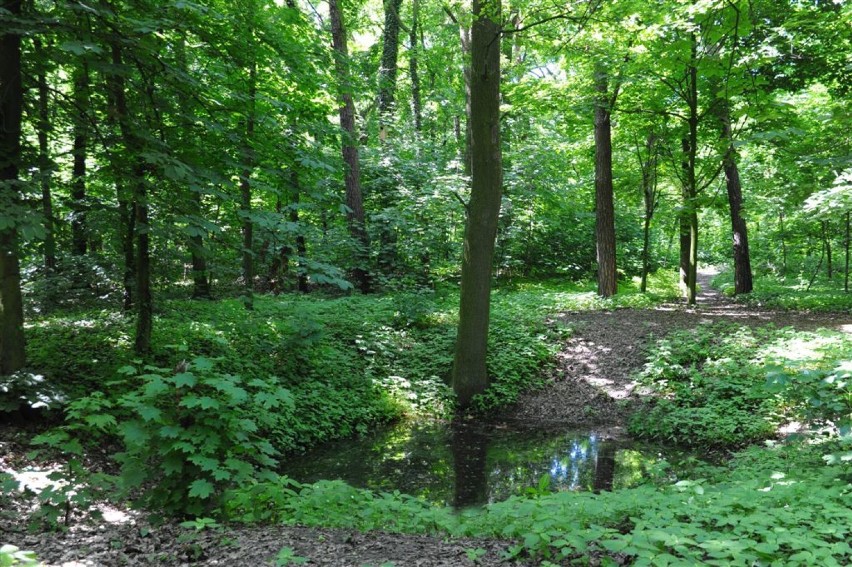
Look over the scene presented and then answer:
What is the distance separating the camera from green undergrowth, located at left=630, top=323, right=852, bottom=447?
6.86 m

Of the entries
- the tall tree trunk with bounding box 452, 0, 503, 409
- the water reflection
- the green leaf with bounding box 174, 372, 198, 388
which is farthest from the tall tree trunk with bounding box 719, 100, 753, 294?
the green leaf with bounding box 174, 372, 198, 388

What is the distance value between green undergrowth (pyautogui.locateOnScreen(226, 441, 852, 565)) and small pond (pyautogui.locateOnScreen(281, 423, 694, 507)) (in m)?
1.44

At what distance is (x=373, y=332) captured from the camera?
1034 centimetres

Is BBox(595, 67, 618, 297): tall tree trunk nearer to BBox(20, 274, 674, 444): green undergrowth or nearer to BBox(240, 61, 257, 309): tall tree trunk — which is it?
BBox(20, 274, 674, 444): green undergrowth

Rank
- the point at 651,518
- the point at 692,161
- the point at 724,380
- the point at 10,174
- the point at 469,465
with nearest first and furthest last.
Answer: the point at 651,518
the point at 10,174
the point at 469,465
the point at 724,380
the point at 692,161

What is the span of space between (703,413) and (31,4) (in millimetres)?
9136

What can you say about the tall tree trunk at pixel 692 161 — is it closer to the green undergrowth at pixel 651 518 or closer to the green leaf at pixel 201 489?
the green undergrowth at pixel 651 518

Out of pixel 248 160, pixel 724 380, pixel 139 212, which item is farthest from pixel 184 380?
pixel 724 380

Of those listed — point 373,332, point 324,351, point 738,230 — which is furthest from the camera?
point 738,230

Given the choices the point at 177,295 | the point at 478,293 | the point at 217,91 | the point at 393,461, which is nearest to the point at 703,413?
the point at 478,293

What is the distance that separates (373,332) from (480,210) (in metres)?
3.39

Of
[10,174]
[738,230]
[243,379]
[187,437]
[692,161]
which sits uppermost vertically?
[692,161]

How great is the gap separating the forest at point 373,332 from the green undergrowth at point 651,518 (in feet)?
0.11

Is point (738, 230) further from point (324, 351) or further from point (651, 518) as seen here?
point (651, 518)
